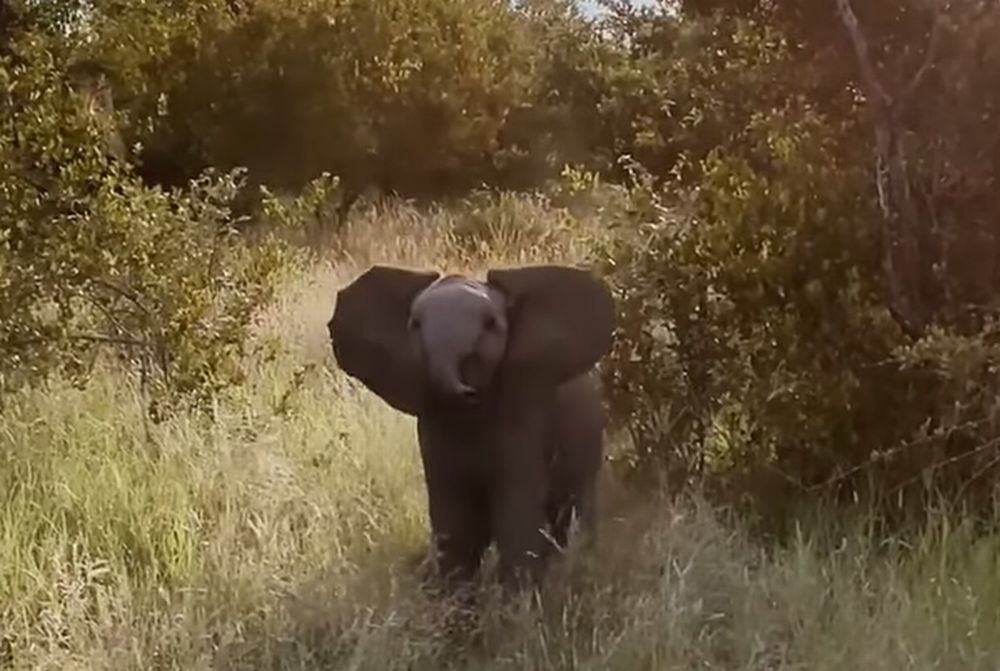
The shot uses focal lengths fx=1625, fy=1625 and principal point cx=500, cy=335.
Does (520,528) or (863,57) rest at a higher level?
(863,57)

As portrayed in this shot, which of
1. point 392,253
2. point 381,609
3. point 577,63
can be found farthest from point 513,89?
point 381,609

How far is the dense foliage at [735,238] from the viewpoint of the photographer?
4973mm

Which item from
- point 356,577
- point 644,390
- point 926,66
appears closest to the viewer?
point 356,577

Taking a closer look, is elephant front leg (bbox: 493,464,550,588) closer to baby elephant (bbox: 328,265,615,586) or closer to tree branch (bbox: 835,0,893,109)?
baby elephant (bbox: 328,265,615,586)

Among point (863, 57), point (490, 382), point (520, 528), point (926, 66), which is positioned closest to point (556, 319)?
point (490, 382)

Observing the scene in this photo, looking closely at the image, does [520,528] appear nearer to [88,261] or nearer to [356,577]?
[356,577]

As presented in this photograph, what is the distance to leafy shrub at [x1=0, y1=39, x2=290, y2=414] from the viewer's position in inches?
237

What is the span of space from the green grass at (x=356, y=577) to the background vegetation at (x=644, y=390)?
1cm

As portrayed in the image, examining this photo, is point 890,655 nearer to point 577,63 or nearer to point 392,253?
point 392,253

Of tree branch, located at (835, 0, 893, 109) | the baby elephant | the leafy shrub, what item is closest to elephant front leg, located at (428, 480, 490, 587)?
the baby elephant

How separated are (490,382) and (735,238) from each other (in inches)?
59.3

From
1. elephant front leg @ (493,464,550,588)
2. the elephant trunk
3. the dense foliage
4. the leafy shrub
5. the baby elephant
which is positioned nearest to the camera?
the elephant trunk

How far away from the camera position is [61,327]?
6.12 meters

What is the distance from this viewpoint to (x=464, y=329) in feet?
13.0
